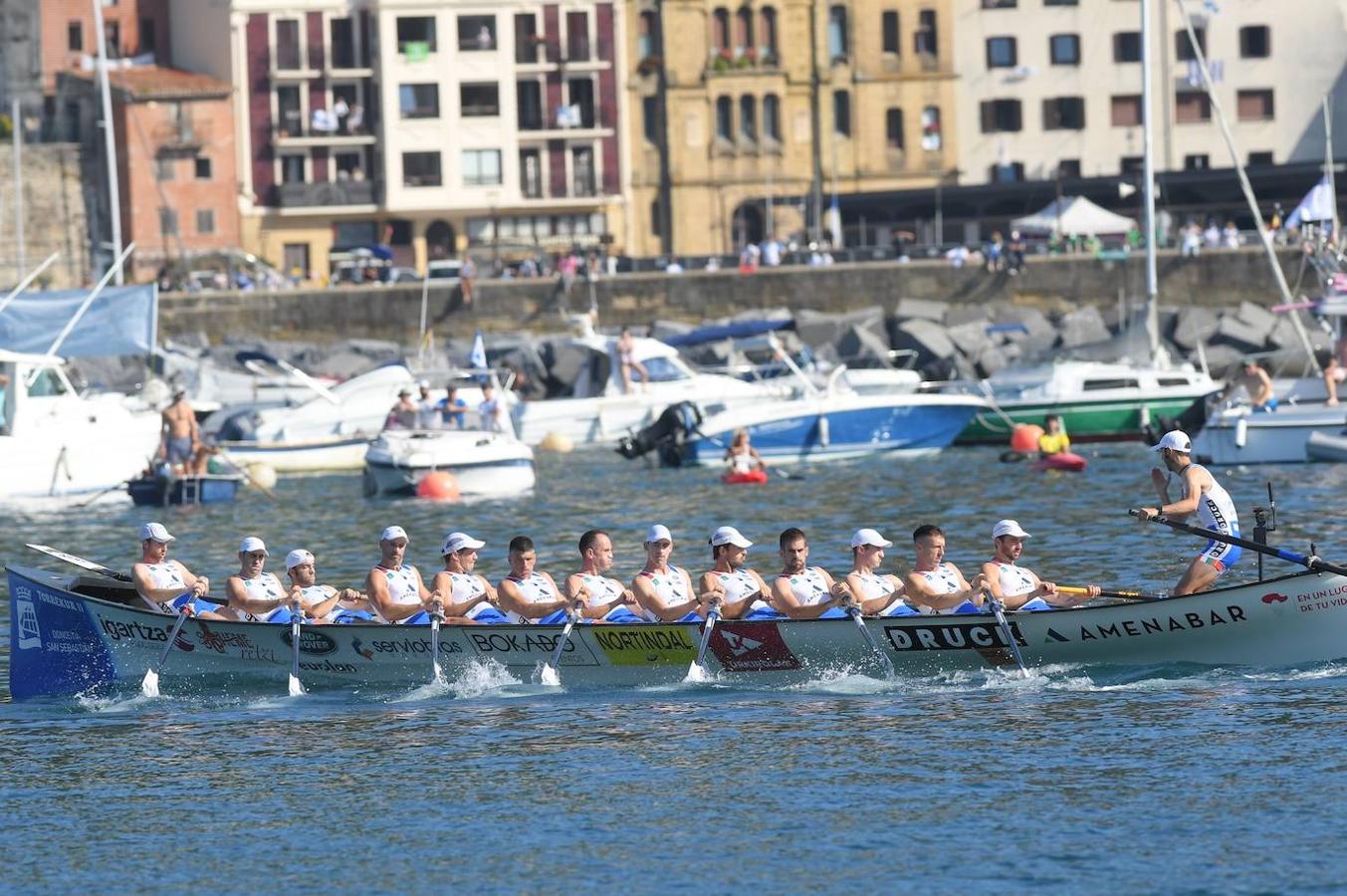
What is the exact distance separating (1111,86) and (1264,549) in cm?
6858

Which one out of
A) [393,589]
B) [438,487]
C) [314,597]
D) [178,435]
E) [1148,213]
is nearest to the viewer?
[393,589]

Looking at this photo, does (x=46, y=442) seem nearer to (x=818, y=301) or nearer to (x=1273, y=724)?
(x=1273, y=724)

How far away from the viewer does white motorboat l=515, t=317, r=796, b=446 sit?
2069 inches

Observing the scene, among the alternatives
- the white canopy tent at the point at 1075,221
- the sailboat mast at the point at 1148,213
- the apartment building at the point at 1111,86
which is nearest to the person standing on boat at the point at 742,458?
the sailboat mast at the point at 1148,213

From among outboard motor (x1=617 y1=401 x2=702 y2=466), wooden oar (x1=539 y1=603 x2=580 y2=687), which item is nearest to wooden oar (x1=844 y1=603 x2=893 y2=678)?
wooden oar (x1=539 y1=603 x2=580 y2=687)

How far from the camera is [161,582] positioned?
2380cm

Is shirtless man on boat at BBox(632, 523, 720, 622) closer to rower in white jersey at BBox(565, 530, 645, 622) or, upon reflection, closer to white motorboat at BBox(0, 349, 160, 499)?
rower in white jersey at BBox(565, 530, 645, 622)

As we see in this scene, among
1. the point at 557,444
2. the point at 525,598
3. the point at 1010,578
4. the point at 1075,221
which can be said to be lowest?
the point at 557,444

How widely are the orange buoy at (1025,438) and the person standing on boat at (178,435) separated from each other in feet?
52.0

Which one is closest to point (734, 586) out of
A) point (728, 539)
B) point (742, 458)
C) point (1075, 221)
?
point (728, 539)

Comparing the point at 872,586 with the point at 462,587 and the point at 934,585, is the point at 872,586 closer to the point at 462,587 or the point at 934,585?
the point at 934,585

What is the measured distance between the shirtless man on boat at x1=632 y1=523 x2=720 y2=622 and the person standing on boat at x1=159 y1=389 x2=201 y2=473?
63.7 feet

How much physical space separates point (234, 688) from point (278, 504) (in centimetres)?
1845

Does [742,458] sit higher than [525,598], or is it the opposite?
[525,598]
